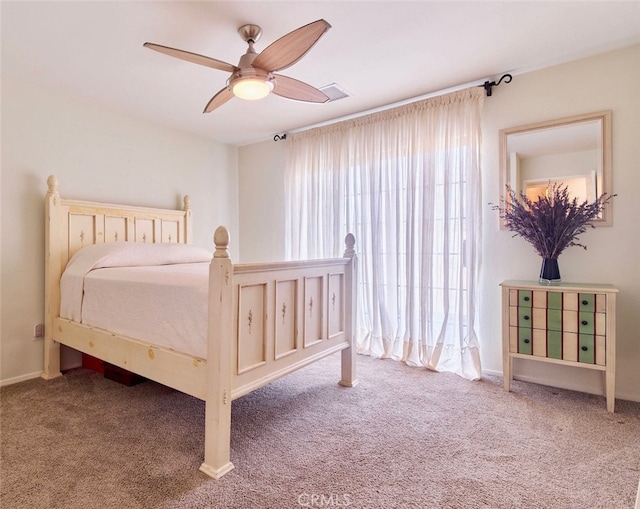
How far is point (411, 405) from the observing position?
2285mm

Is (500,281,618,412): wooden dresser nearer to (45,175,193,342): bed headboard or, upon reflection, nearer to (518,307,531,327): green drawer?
(518,307,531,327): green drawer

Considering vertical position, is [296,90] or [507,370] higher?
[296,90]

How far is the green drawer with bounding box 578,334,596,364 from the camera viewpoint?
2186mm

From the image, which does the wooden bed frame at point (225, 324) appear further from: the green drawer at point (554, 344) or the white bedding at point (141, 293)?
the green drawer at point (554, 344)

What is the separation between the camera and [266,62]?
1.83 metres

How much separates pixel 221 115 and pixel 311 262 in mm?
2105

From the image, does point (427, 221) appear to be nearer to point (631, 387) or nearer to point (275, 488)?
point (631, 387)

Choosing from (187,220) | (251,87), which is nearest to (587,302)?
(251,87)

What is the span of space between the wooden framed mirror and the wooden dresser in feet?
1.90

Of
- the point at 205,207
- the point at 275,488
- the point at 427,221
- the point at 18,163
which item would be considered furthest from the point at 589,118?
the point at 18,163

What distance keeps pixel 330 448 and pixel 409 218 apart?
2.00 meters

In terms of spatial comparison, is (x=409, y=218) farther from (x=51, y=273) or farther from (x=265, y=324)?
(x=51, y=273)

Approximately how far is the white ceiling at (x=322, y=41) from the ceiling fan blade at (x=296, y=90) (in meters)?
0.33

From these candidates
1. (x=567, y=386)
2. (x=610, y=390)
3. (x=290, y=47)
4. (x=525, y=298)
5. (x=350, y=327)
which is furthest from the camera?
(x=350, y=327)
